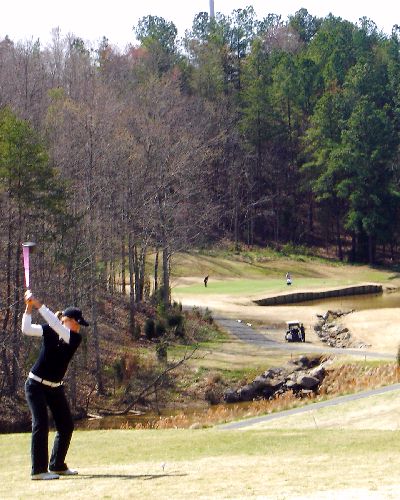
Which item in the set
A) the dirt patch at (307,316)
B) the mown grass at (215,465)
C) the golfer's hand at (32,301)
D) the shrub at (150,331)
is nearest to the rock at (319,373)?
the dirt patch at (307,316)

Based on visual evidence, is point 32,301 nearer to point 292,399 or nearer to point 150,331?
point 292,399

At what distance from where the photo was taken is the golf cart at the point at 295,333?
43875 millimetres

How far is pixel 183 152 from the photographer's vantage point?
55219 mm

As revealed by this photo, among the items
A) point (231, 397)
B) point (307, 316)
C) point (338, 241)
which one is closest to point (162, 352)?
point (231, 397)

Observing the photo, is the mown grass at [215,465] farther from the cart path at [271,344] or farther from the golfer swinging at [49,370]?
the cart path at [271,344]

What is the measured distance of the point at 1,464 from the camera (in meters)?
14.5

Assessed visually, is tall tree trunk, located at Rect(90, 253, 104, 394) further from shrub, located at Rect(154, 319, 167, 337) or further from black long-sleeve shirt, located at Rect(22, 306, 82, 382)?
black long-sleeve shirt, located at Rect(22, 306, 82, 382)

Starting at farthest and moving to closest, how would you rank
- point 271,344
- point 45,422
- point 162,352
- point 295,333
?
1. point 295,333
2. point 271,344
3. point 162,352
4. point 45,422

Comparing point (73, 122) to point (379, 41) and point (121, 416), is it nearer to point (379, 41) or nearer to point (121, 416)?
point (121, 416)

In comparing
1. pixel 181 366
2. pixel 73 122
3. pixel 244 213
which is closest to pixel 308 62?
pixel 244 213

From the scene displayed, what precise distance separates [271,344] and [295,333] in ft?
4.67

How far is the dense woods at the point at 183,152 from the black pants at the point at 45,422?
19934 millimetres

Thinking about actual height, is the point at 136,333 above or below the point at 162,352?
above

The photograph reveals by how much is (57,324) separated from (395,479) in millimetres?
3975
